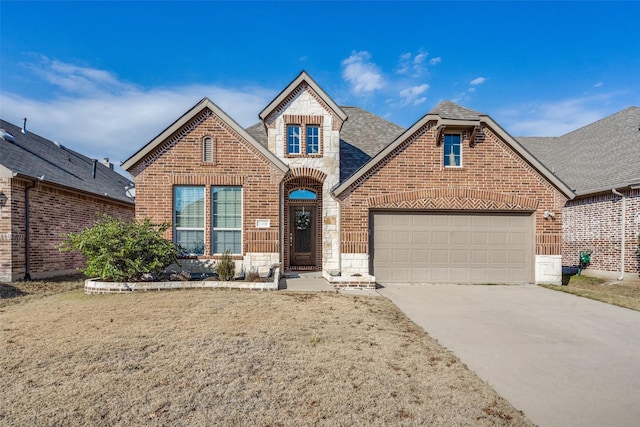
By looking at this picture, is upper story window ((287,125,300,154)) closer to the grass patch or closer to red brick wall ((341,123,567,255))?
red brick wall ((341,123,567,255))

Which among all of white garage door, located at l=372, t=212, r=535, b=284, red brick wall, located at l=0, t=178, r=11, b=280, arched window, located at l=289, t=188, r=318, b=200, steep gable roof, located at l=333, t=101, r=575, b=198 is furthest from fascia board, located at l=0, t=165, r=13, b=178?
white garage door, located at l=372, t=212, r=535, b=284

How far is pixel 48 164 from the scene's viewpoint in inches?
540

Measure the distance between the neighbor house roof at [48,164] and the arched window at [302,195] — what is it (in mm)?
8211

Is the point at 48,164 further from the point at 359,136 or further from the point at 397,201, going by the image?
the point at 397,201

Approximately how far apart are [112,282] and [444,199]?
32.0ft

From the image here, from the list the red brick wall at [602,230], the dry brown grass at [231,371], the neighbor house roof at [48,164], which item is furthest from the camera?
the red brick wall at [602,230]

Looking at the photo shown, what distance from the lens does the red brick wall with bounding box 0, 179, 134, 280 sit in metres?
10.8

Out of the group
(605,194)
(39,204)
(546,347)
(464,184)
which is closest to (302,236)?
(464,184)

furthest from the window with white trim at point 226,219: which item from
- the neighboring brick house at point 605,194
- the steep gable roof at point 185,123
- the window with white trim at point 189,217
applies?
the neighboring brick house at point 605,194

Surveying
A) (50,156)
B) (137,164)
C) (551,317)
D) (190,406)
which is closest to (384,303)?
(551,317)

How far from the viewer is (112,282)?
8.99 meters

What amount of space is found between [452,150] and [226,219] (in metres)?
7.58

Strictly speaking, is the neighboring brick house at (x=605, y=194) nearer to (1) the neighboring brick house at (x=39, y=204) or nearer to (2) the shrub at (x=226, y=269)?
(2) the shrub at (x=226, y=269)

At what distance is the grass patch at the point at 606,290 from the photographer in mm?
8625
